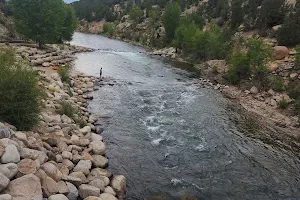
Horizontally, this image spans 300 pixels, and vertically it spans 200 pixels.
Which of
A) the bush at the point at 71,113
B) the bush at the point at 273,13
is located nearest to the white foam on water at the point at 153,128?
the bush at the point at 71,113

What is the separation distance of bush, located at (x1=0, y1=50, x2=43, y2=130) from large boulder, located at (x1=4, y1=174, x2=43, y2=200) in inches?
154

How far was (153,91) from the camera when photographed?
81.6 feet

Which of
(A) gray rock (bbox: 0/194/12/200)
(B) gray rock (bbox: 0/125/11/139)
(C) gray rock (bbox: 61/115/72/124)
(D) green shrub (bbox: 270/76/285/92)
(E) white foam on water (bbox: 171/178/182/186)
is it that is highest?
(D) green shrub (bbox: 270/76/285/92)

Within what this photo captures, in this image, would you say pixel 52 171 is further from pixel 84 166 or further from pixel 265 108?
pixel 265 108

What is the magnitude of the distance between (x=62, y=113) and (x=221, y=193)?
9427mm

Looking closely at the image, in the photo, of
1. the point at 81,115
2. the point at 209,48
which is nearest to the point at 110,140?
the point at 81,115

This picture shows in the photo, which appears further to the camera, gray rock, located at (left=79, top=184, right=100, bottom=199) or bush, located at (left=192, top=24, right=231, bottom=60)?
bush, located at (left=192, top=24, right=231, bottom=60)

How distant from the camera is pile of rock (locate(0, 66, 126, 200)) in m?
8.12

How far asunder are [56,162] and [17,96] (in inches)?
122

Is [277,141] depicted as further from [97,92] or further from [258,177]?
[97,92]

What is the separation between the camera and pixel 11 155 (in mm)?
8672

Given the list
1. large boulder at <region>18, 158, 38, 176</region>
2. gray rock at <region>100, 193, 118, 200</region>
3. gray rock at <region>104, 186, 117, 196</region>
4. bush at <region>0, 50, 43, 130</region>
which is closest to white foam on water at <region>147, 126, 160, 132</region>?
gray rock at <region>104, 186, 117, 196</region>

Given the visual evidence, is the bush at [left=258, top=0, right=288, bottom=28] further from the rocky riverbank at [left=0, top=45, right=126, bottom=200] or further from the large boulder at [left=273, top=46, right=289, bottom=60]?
the rocky riverbank at [left=0, top=45, right=126, bottom=200]

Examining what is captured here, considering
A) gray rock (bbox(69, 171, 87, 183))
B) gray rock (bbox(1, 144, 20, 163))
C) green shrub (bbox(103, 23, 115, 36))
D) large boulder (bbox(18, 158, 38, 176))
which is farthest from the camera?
green shrub (bbox(103, 23, 115, 36))
